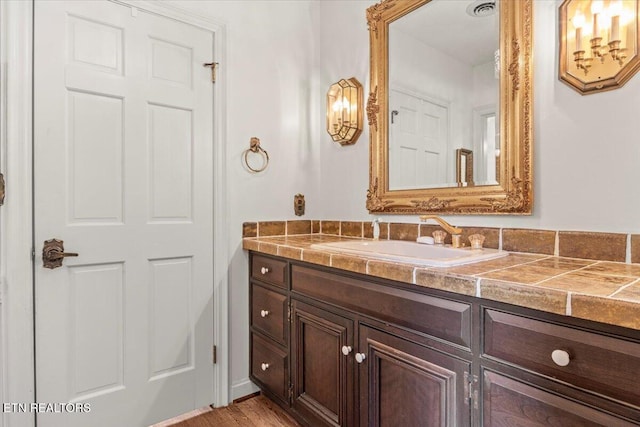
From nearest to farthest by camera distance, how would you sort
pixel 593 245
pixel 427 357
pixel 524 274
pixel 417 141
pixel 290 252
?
pixel 524 274, pixel 427 357, pixel 593 245, pixel 290 252, pixel 417 141

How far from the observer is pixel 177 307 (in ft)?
6.29

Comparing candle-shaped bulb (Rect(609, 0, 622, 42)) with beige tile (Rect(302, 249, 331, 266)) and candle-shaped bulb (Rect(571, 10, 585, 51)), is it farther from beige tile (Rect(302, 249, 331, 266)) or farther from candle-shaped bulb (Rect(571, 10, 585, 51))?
beige tile (Rect(302, 249, 331, 266))

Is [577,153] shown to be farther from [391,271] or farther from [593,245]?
[391,271]

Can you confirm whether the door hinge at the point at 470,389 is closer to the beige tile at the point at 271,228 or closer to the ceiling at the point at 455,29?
the ceiling at the point at 455,29

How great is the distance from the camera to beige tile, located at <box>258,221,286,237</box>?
2.16 m

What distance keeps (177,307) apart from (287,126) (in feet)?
4.02

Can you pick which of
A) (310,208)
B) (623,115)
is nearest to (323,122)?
(310,208)

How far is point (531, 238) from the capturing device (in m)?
1.43

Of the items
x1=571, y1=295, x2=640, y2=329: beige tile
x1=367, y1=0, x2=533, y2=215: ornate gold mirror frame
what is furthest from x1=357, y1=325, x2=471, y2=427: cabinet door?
x1=367, y1=0, x2=533, y2=215: ornate gold mirror frame

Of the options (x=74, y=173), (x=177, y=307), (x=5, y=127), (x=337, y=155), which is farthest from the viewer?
(x=337, y=155)

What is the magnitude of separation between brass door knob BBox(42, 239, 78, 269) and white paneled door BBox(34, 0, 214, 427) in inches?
0.6

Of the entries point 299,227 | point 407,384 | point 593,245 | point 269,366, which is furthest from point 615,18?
point 269,366

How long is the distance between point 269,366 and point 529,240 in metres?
1.38

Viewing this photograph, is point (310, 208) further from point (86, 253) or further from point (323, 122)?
point (86, 253)
